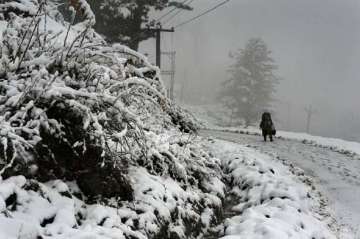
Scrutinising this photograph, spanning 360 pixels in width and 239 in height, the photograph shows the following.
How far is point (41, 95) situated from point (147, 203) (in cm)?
161

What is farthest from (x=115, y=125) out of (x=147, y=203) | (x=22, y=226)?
(x=22, y=226)

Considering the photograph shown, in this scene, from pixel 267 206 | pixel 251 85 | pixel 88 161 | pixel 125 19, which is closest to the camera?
pixel 88 161

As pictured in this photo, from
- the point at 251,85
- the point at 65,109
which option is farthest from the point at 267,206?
the point at 251,85

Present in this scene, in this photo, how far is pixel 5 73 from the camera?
4.71 m

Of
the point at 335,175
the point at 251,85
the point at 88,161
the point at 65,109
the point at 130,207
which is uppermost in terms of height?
the point at 251,85

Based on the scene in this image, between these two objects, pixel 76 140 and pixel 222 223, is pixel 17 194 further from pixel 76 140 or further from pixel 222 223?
pixel 222 223

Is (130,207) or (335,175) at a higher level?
(130,207)

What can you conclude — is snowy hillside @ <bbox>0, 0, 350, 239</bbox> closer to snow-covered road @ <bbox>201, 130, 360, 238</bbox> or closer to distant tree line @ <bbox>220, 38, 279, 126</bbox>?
snow-covered road @ <bbox>201, 130, 360, 238</bbox>

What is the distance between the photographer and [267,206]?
670 centimetres

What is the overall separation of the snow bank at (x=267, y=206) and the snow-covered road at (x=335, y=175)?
568 mm

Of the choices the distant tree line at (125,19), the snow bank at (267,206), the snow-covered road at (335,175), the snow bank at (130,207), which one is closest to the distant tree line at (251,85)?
the distant tree line at (125,19)

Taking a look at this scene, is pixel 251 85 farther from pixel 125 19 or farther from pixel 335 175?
pixel 335 175

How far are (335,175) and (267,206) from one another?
5.42m

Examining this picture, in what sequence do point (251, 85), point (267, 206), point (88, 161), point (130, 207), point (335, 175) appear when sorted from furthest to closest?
point (251, 85) → point (335, 175) → point (267, 206) → point (88, 161) → point (130, 207)
